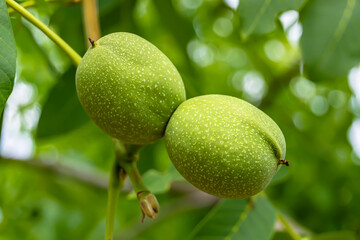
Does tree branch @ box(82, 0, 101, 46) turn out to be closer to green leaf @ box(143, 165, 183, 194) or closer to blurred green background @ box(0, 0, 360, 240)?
blurred green background @ box(0, 0, 360, 240)

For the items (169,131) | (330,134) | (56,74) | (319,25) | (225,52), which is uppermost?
(319,25)

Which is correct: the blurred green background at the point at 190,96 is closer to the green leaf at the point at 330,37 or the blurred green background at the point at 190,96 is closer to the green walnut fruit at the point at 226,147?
the green leaf at the point at 330,37

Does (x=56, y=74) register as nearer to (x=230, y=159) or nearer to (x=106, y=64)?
(x=106, y=64)

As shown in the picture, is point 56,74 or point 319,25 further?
point 56,74

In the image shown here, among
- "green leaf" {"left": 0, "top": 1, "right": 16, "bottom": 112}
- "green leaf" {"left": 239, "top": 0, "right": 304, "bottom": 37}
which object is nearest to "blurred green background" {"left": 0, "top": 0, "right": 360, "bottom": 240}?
"green leaf" {"left": 239, "top": 0, "right": 304, "bottom": 37}

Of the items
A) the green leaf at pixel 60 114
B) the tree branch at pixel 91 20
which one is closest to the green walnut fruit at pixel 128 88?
the tree branch at pixel 91 20

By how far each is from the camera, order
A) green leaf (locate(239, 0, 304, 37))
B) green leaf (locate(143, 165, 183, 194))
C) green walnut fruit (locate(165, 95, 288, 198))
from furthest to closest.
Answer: green leaf (locate(143, 165, 183, 194)), green leaf (locate(239, 0, 304, 37)), green walnut fruit (locate(165, 95, 288, 198))

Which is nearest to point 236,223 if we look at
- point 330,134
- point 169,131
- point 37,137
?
point 169,131
